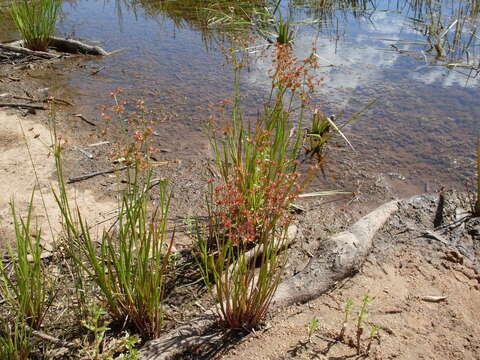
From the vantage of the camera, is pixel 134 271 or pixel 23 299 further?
pixel 134 271

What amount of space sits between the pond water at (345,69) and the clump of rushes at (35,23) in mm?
726

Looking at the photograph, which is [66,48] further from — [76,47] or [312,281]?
[312,281]

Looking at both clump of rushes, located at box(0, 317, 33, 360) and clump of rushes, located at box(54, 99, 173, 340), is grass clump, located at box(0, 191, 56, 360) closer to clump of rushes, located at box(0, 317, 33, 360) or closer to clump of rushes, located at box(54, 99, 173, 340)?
clump of rushes, located at box(0, 317, 33, 360)

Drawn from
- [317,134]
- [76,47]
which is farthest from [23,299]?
[76,47]

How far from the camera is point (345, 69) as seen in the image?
Answer: 19.9ft

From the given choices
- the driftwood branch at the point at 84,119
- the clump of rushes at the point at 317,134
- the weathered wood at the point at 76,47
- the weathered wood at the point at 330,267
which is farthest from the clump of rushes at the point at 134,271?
the weathered wood at the point at 76,47

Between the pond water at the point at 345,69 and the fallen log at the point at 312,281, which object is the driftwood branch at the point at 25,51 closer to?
the pond water at the point at 345,69

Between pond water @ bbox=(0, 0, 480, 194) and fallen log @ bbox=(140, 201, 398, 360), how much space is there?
1320 mm

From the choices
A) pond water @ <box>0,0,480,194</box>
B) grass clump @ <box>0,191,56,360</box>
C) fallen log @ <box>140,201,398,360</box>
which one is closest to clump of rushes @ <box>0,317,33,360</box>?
grass clump @ <box>0,191,56,360</box>

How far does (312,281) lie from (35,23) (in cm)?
560

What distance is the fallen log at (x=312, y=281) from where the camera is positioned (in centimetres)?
216

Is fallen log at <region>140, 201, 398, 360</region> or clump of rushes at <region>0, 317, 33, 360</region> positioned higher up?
clump of rushes at <region>0, 317, 33, 360</region>

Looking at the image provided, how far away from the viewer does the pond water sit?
4.64 m

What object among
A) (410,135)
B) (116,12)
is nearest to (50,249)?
(410,135)
